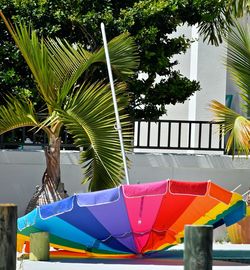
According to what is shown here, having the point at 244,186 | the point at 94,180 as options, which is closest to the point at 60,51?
the point at 94,180

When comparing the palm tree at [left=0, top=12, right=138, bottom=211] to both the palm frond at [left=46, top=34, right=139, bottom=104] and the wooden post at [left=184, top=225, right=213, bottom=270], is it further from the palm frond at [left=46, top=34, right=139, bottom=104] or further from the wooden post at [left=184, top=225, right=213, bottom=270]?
the wooden post at [left=184, top=225, right=213, bottom=270]

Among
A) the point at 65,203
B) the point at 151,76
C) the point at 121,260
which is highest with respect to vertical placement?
the point at 151,76

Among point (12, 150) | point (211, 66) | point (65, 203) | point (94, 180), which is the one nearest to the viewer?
point (65, 203)

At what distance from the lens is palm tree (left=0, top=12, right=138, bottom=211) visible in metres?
13.4

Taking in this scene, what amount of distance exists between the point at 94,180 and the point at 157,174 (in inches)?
130

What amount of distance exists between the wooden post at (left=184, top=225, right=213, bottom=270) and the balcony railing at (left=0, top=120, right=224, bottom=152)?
9827 mm

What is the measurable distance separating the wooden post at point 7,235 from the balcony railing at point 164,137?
31.1ft

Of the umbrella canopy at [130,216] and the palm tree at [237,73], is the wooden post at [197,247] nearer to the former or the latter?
the umbrella canopy at [130,216]

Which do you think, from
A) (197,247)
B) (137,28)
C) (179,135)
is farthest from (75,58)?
(197,247)

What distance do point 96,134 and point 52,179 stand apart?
4.54 ft

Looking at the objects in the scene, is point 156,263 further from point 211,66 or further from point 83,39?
point 211,66

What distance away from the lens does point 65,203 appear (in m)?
11.6

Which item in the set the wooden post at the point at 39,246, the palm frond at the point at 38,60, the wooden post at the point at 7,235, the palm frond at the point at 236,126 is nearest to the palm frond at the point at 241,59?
the palm frond at the point at 236,126

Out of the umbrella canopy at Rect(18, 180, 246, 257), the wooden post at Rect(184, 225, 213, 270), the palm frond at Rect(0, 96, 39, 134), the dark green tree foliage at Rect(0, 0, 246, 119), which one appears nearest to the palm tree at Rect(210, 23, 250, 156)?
the dark green tree foliage at Rect(0, 0, 246, 119)
